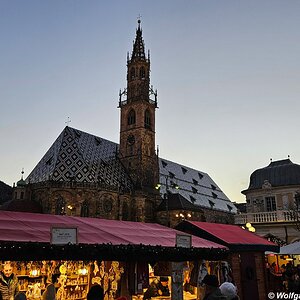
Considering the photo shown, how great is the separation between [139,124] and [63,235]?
47.7 m

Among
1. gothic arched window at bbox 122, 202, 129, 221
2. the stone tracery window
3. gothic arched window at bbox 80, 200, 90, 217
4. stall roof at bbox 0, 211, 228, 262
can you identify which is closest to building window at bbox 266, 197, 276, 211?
stall roof at bbox 0, 211, 228, 262

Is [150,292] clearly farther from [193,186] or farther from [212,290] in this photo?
[193,186]

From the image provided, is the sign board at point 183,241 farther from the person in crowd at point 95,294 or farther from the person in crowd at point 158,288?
the person in crowd at point 95,294

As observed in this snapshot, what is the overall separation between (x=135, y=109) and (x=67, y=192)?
64.8 feet

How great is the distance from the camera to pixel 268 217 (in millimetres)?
25172

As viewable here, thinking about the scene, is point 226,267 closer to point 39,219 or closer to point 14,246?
point 39,219

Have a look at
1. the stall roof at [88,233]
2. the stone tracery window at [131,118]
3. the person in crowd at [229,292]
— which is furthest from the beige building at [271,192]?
the stone tracery window at [131,118]

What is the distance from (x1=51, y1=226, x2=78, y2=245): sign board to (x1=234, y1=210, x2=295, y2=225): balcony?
18592 mm

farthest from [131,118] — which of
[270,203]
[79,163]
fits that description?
[270,203]

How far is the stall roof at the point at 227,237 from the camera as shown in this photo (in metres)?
15.2

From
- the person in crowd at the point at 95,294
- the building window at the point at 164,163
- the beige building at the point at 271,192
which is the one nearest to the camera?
the person in crowd at the point at 95,294

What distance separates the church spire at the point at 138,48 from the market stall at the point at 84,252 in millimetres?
50611

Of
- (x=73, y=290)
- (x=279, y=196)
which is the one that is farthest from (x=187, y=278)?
(x=279, y=196)

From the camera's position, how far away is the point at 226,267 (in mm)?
15047
